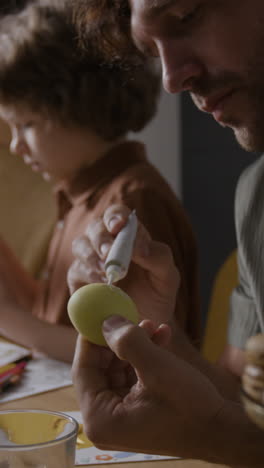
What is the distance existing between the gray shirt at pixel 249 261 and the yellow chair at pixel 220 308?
31 centimetres

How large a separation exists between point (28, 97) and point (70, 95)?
9cm

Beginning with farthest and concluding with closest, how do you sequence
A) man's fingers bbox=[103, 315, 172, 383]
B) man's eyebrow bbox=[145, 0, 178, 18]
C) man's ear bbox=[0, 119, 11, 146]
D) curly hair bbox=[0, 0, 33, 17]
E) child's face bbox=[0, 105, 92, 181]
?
man's ear bbox=[0, 119, 11, 146] → curly hair bbox=[0, 0, 33, 17] → child's face bbox=[0, 105, 92, 181] → man's eyebrow bbox=[145, 0, 178, 18] → man's fingers bbox=[103, 315, 172, 383]

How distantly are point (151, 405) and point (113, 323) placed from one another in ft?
0.26

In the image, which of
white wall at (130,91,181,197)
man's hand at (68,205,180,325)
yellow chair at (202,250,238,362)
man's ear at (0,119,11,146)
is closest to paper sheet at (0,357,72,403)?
man's hand at (68,205,180,325)

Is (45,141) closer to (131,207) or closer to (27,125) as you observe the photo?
(27,125)

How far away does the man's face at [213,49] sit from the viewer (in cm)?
76

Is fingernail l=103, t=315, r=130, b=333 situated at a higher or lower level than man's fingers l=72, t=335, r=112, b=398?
A: higher

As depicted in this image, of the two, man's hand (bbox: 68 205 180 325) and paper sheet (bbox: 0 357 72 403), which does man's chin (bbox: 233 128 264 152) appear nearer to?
man's hand (bbox: 68 205 180 325)

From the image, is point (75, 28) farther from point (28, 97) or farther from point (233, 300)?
point (233, 300)

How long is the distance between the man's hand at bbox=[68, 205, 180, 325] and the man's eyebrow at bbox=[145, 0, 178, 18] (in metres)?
0.26

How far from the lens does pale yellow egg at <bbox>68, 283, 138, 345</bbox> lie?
598mm

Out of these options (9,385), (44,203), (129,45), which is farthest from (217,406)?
(44,203)

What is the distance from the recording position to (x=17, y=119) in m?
1.33

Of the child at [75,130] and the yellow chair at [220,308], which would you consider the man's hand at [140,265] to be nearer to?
the child at [75,130]
